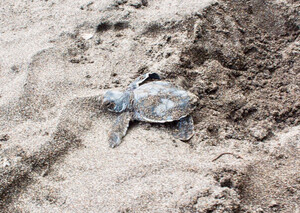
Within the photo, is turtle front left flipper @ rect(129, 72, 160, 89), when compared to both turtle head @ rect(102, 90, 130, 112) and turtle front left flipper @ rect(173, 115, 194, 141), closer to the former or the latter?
turtle head @ rect(102, 90, 130, 112)

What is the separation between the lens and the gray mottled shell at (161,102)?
2104mm

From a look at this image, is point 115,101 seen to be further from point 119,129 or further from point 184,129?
point 184,129

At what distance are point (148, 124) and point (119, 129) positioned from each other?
23 centimetres

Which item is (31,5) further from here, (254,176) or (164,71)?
(254,176)

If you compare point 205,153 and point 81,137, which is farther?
point 81,137

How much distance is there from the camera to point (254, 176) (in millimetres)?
1731

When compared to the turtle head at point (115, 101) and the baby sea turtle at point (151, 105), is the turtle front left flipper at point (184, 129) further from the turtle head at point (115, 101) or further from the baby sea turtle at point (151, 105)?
the turtle head at point (115, 101)

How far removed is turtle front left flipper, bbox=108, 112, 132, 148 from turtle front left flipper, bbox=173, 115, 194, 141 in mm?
377

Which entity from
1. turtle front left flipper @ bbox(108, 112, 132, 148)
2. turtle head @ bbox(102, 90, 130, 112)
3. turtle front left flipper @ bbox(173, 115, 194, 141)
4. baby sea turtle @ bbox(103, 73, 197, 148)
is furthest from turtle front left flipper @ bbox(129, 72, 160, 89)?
turtle front left flipper @ bbox(173, 115, 194, 141)

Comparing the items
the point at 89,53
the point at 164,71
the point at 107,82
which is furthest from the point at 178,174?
the point at 89,53

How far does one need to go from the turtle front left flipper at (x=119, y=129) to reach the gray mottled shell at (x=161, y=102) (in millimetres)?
80

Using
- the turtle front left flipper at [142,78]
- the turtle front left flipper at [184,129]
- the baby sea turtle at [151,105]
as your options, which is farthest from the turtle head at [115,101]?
the turtle front left flipper at [184,129]

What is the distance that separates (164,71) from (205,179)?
3.42ft

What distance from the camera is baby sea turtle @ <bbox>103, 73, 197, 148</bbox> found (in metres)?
2.05
